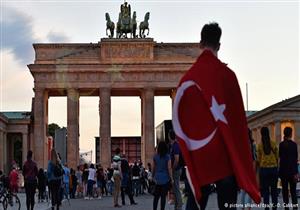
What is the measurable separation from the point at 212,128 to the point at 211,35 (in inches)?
43.5

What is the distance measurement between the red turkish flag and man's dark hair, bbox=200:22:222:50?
39cm

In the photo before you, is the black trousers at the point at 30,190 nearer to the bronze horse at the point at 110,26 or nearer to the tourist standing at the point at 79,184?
the tourist standing at the point at 79,184

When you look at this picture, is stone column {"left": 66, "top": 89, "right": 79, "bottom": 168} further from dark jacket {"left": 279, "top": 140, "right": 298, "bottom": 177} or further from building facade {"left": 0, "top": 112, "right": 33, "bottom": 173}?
dark jacket {"left": 279, "top": 140, "right": 298, "bottom": 177}

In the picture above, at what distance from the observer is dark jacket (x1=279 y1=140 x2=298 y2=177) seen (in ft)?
54.0

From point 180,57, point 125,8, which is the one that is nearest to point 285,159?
point 180,57

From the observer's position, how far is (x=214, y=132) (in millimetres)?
6926

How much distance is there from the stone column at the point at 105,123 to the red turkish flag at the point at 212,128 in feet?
237

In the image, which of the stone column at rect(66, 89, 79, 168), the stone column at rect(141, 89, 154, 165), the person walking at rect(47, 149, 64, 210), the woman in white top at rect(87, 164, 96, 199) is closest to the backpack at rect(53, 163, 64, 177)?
the person walking at rect(47, 149, 64, 210)

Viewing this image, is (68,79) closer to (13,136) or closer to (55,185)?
(13,136)

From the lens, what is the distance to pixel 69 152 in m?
79.7

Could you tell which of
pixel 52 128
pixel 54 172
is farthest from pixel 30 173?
pixel 52 128

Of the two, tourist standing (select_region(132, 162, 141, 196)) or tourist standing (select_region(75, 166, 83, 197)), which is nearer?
tourist standing (select_region(132, 162, 141, 196))

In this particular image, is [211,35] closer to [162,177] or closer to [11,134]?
Result: [162,177]

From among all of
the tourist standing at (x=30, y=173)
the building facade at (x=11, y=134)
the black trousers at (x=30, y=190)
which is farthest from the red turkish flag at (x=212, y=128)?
the building facade at (x=11, y=134)
